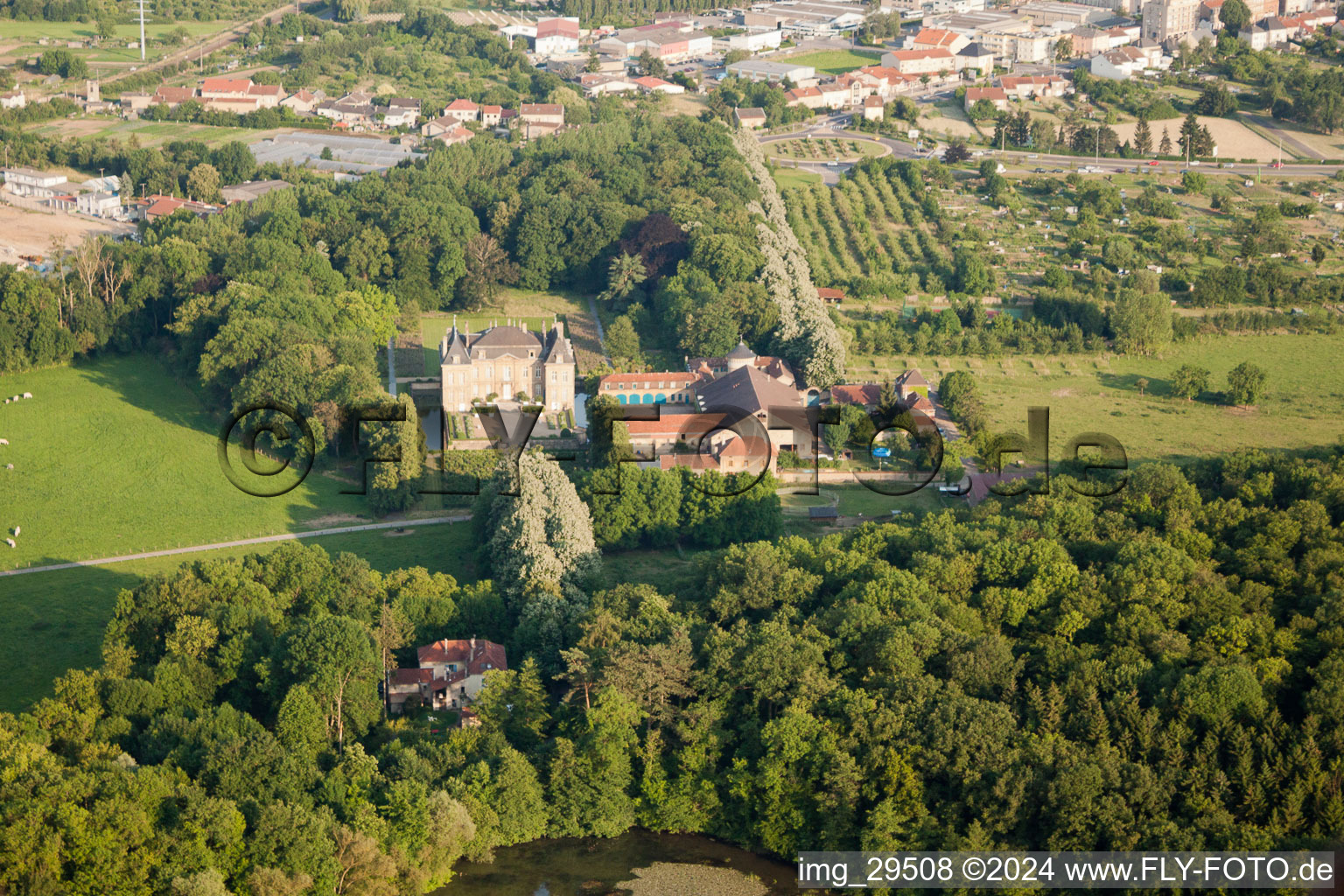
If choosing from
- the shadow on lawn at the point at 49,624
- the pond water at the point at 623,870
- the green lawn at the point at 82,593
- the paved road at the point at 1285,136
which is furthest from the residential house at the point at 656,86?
the pond water at the point at 623,870

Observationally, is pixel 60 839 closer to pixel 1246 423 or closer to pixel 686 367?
pixel 686 367

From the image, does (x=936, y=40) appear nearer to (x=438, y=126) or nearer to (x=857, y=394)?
(x=438, y=126)

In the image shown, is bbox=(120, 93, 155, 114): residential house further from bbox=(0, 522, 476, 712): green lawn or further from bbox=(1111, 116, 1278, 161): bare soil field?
bbox=(1111, 116, 1278, 161): bare soil field

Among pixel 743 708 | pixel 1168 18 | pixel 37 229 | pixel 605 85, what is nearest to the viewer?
pixel 743 708

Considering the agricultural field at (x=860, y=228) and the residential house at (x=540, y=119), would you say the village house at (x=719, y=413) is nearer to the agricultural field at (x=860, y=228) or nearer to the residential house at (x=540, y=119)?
the agricultural field at (x=860, y=228)

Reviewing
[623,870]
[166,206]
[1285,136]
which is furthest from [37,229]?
[1285,136]

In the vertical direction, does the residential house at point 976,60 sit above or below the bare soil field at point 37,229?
above

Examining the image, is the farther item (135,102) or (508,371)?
(135,102)

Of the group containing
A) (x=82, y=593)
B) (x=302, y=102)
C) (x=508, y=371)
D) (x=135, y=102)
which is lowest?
(x=82, y=593)
